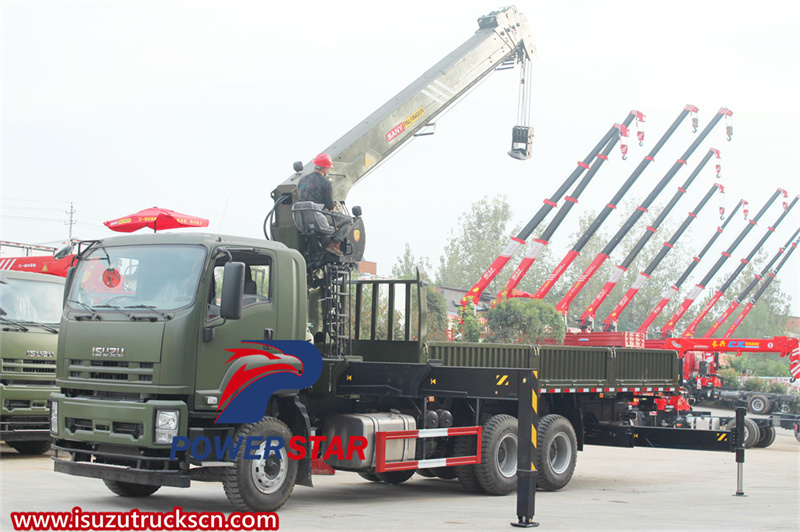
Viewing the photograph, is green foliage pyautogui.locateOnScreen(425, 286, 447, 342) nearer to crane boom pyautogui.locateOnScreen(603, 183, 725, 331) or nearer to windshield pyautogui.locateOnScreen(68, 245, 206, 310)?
windshield pyautogui.locateOnScreen(68, 245, 206, 310)

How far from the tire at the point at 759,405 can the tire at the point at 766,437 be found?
16.2 feet

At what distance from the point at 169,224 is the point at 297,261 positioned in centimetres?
515

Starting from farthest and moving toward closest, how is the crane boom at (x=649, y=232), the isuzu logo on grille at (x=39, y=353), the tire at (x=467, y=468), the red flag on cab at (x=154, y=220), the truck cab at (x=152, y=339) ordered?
1. the crane boom at (x=649, y=232)
2. the red flag on cab at (x=154, y=220)
3. the isuzu logo on grille at (x=39, y=353)
4. the tire at (x=467, y=468)
5. the truck cab at (x=152, y=339)

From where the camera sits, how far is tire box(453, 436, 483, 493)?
10.9 meters

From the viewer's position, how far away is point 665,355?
45.8 feet

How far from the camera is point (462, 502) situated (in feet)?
34.5

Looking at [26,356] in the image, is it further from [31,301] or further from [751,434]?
[751,434]

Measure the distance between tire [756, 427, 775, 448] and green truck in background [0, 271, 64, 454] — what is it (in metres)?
16.8

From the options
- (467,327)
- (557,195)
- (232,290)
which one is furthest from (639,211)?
(232,290)

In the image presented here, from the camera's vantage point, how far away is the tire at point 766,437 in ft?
73.2

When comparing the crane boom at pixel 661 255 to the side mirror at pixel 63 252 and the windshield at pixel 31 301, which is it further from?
the side mirror at pixel 63 252

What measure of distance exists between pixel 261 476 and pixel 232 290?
1.83m

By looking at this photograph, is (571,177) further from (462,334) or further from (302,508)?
(302,508)

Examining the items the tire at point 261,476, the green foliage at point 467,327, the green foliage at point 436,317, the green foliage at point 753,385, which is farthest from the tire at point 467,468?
the green foliage at point 753,385
